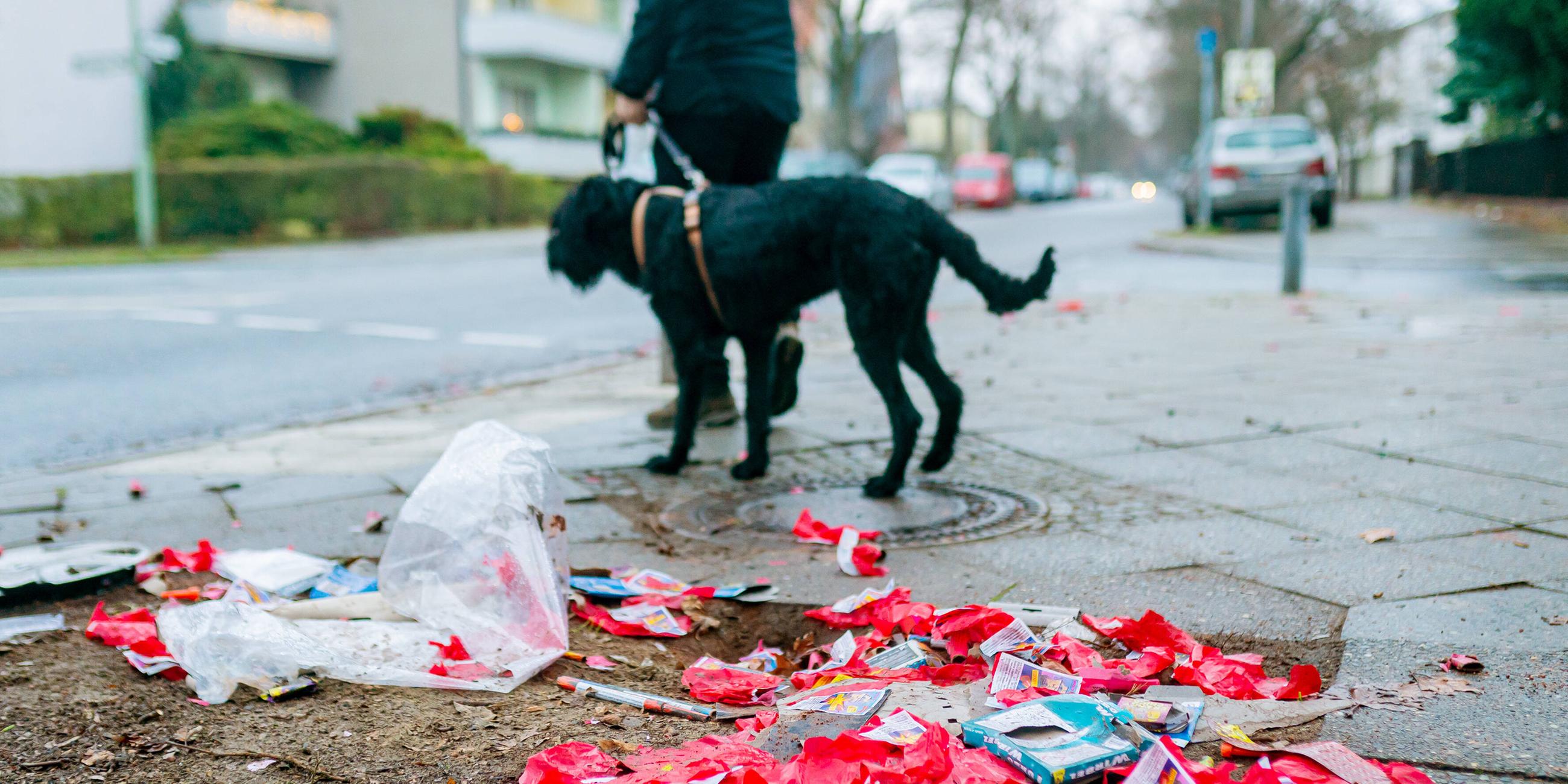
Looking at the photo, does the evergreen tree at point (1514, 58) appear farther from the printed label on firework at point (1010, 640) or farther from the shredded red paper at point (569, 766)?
the shredded red paper at point (569, 766)

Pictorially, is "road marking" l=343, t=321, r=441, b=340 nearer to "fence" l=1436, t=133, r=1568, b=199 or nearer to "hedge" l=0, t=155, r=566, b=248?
"hedge" l=0, t=155, r=566, b=248

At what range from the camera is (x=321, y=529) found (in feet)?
11.9

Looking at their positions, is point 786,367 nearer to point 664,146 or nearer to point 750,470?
point 750,470

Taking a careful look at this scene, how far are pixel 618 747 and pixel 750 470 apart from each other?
2084 millimetres

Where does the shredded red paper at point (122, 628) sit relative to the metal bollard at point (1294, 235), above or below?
below

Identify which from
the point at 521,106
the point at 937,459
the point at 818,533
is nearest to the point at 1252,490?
the point at 937,459

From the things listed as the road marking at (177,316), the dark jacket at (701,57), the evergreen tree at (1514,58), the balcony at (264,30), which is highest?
the balcony at (264,30)

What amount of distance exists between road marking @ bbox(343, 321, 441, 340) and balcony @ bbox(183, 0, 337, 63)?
2343 cm

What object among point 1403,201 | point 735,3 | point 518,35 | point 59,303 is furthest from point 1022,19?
point 735,3

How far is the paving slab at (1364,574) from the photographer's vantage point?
9.17ft

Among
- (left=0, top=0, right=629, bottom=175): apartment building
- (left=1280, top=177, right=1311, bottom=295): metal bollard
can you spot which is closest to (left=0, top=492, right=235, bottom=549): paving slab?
(left=1280, top=177, right=1311, bottom=295): metal bollard

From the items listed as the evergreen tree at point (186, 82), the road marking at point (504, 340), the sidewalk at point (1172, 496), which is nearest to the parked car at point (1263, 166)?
the sidewalk at point (1172, 496)

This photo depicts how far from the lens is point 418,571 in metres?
2.79

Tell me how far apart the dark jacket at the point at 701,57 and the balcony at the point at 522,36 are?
29380 millimetres
